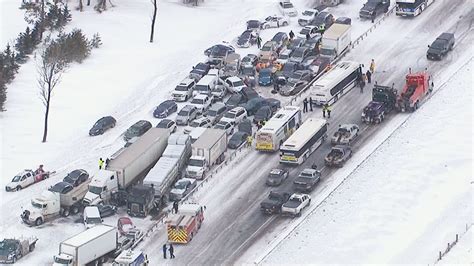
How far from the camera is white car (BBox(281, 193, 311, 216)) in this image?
8500 centimetres

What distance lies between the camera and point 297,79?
105688 mm

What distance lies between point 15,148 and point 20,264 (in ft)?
60.8

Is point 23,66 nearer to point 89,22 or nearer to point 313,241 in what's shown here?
point 89,22

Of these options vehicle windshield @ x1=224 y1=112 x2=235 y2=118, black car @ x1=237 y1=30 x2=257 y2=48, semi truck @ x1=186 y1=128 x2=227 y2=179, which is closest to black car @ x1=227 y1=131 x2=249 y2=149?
semi truck @ x1=186 y1=128 x2=227 y2=179

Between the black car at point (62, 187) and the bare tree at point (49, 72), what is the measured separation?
1192 cm

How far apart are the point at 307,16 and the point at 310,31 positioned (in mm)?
5046

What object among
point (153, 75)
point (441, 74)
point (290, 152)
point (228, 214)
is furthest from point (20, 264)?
point (441, 74)

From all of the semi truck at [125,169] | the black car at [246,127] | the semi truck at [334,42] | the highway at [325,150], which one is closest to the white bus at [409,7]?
the highway at [325,150]

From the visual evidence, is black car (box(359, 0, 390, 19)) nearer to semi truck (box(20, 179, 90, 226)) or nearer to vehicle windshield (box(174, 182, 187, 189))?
vehicle windshield (box(174, 182, 187, 189))

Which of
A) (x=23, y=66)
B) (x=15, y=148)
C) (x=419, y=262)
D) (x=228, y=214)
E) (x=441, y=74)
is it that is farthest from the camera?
(x=23, y=66)

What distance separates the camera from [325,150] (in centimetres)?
9450

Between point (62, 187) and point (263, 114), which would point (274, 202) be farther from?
point (62, 187)

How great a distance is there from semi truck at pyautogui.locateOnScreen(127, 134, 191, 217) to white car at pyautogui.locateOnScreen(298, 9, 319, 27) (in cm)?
2844

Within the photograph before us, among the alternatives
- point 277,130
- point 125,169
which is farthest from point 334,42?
point 125,169
